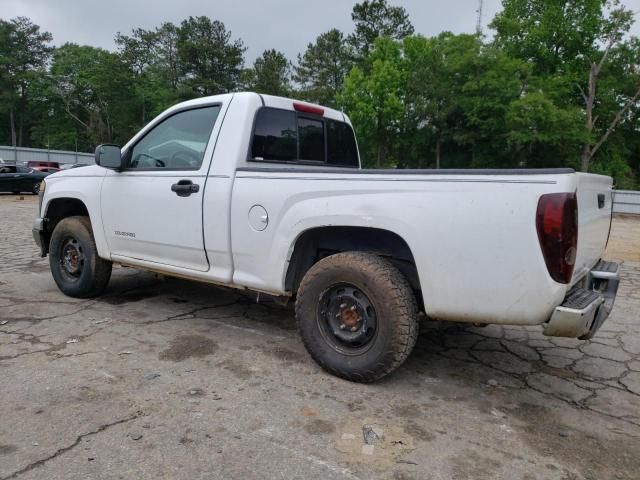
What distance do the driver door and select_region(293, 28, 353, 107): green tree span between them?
159ft

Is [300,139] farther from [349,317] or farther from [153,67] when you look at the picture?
[153,67]

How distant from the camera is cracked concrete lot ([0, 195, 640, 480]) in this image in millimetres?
2291

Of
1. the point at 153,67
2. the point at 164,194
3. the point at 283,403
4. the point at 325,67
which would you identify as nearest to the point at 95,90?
the point at 153,67

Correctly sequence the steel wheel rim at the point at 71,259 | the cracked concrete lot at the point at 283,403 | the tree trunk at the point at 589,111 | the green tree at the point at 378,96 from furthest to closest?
the green tree at the point at 378,96
the tree trunk at the point at 589,111
the steel wheel rim at the point at 71,259
the cracked concrete lot at the point at 283,403

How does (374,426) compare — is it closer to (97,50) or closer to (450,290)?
(450,290)

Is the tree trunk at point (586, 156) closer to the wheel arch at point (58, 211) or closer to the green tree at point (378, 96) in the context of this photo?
the green tree at point (378, 96)

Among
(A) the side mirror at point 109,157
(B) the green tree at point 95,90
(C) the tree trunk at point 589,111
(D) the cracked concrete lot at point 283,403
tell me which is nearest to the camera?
(D) the cracked concrete lot at point 283,403

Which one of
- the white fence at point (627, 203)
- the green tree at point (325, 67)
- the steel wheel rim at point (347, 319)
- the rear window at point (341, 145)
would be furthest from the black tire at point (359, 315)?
the green tree at point (325, 67)

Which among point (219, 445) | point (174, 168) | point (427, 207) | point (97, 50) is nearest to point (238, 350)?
point (219, 445)

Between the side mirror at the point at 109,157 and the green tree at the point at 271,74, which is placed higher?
A: the green tree at the point at 271,74

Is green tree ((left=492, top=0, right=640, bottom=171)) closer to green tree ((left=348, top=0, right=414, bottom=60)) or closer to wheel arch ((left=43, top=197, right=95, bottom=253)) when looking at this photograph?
green tree ((left=348, top=0, right=414, bottom=60))

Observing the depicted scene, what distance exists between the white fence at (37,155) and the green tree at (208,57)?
17.1 m

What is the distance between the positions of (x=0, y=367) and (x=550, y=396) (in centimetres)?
362

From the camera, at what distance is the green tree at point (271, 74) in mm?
53938
